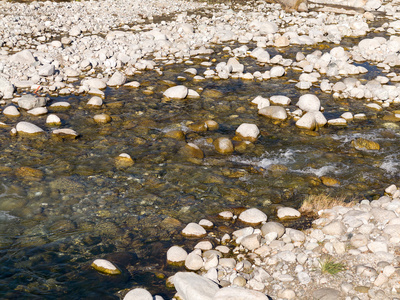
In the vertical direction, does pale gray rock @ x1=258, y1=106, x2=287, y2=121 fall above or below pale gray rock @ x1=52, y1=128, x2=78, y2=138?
below

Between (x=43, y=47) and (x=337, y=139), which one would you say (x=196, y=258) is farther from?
(x=43, y=47)

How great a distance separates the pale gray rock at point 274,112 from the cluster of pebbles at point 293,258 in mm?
4235

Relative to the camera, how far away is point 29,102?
35.2 ft

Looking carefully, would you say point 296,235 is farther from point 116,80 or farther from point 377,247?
point 116,80

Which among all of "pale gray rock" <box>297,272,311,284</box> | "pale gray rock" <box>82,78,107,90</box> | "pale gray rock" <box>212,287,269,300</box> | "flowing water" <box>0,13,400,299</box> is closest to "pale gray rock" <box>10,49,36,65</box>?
"pale gray rock" <box>82,78,107,90</box>

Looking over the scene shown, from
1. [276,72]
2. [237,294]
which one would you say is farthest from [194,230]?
[276,72]

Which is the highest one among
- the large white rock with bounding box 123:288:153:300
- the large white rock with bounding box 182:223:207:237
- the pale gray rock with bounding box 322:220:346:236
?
the large white rock with bounding box 123:288:153:300

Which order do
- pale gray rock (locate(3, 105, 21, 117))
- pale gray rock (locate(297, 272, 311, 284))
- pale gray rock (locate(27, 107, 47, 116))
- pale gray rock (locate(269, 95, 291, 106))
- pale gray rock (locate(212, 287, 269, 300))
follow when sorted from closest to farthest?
pale gray rock (locate(212, 287, 269, 300)), pale gray rock (locate(297, 272, 311, 284)), pale gray rock (locate(3, 105, 21, 117)), pale gray rock (locate(27, 107, 47, 116)), pale gray rock (locate(269, 95, 291, 106))

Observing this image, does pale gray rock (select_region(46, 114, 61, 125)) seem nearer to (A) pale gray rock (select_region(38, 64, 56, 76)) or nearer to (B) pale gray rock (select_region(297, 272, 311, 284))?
(A) pale gray rock (select_region(38, 64, 56, 76))

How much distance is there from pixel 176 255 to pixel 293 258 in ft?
5.47

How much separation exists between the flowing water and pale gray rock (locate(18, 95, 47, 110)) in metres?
0.53

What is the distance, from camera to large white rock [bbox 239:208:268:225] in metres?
6.73

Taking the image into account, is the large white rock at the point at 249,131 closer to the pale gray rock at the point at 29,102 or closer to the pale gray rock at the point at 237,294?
the pale gray rock at the point at 237,294

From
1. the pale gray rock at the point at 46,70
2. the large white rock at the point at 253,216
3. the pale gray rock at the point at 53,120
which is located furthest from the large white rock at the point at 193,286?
the pale gray rock at the point at 46,70
